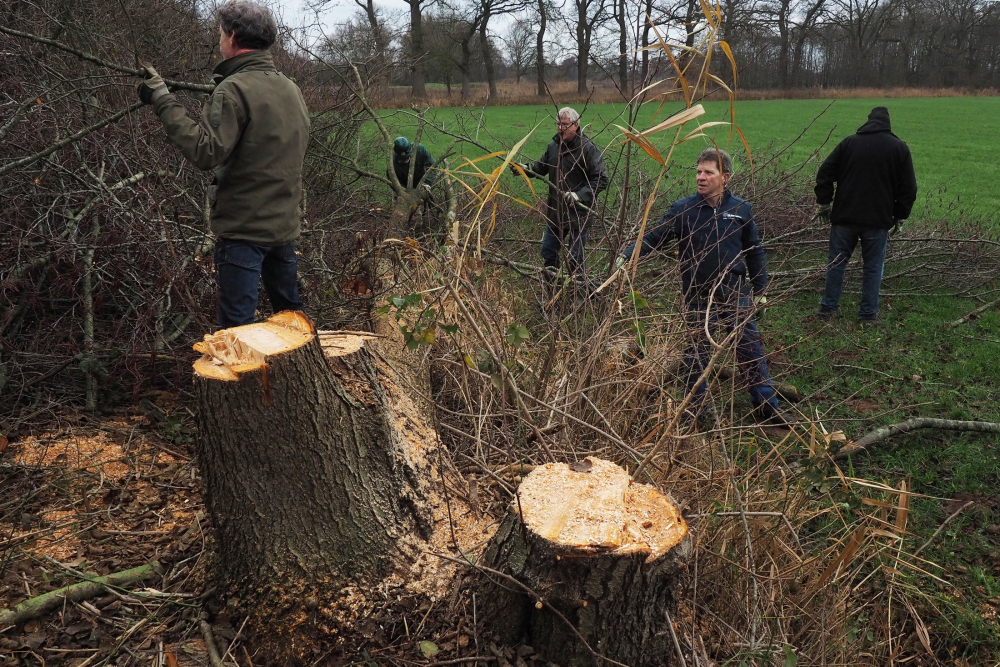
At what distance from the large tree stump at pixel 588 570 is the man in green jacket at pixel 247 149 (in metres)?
1.63

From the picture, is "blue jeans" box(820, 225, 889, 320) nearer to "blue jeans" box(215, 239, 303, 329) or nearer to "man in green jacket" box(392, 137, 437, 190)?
"man in green jacket" box(392, 137, 437, 190)

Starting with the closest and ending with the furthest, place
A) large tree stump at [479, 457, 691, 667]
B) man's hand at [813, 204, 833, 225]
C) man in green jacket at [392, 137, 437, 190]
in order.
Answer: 1. large tree stump at [479, 457, 691, 667]
2. man's hand at [813, 204, 833, 225]
3. man in green jacket at [392, 137, 437, 190]

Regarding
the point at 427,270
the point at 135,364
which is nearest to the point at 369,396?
the point at 135,364

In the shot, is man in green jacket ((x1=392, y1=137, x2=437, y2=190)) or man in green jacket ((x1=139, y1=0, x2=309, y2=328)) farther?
man in green jacket ((x1=392, y1=137, x2=437, y2=190))

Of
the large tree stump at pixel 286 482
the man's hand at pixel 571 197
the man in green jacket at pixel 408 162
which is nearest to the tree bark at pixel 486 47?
the man in green jacket at pixel 408 162

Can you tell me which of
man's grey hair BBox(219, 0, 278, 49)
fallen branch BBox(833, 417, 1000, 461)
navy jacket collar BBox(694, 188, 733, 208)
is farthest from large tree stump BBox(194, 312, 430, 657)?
fallen branch BBox(833, 417, 1000, 461)

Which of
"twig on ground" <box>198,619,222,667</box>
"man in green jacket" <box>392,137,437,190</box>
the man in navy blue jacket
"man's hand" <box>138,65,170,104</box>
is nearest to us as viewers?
"twig on ground" <box>198,619,222,667</box>

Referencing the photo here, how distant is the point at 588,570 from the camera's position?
5.86ft

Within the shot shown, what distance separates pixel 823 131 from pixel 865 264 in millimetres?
13860

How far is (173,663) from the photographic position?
1.94 meters

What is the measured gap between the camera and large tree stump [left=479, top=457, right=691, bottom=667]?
1788mm

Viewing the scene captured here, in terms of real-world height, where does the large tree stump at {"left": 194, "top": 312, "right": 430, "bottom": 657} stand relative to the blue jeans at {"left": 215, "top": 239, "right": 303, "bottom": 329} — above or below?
below

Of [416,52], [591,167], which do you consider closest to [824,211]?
[591,167]

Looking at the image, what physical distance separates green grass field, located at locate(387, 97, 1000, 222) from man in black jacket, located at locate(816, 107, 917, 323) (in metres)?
0.31
